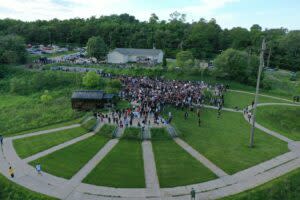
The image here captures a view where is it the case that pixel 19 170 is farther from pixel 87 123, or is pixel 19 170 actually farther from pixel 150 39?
pixel 150 39

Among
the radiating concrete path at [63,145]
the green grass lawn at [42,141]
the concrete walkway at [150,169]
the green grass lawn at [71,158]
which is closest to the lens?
the concrete walkway at [150,169]

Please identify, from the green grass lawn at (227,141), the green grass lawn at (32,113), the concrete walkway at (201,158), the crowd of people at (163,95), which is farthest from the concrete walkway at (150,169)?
the green grass lawn at (32,113)

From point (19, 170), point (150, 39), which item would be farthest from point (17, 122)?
point (150, 39)

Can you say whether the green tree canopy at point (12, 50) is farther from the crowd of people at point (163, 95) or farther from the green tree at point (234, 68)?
the green tree at point (234, 68)

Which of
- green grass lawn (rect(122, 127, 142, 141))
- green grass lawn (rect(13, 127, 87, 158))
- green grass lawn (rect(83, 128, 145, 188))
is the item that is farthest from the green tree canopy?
green grass lawn (rect(83, 128, 145, 188))

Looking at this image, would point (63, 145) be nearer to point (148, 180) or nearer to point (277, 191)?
point (148, 180)
